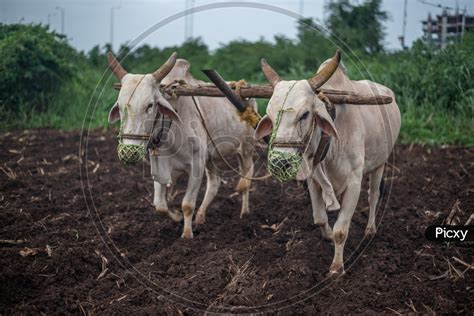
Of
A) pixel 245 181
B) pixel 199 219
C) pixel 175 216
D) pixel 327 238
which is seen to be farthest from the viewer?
pixel 245 181

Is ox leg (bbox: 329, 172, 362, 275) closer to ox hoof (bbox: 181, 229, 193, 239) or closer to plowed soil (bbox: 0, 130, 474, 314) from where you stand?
plowed soil (bbox: 0, 130, 474, 314)

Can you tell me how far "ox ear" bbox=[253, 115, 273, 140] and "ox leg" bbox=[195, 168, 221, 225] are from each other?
1744 mm

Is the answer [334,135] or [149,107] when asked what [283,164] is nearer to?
[334,135]

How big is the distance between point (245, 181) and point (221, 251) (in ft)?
5.00

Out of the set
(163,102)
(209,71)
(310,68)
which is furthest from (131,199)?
(310,68)

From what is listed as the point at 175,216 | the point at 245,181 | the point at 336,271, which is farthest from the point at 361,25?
the point at 336,271

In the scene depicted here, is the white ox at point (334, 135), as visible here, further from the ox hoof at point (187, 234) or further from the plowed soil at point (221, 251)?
the ox hoof at point (187, 234)

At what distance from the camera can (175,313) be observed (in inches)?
147

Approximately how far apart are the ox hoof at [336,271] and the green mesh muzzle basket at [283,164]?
0.97 meters

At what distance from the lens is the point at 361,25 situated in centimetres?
1370

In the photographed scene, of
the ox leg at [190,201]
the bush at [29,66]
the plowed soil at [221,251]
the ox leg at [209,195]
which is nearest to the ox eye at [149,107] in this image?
the ox leg at [190,201]

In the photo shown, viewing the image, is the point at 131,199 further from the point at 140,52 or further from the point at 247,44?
the point at 140,52

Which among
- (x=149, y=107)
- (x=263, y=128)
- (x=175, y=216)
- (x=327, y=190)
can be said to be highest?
(x=149, y=107)

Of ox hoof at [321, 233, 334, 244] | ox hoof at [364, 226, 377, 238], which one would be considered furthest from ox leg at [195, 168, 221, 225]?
ox hoof at [364, 226, 377, 238]
